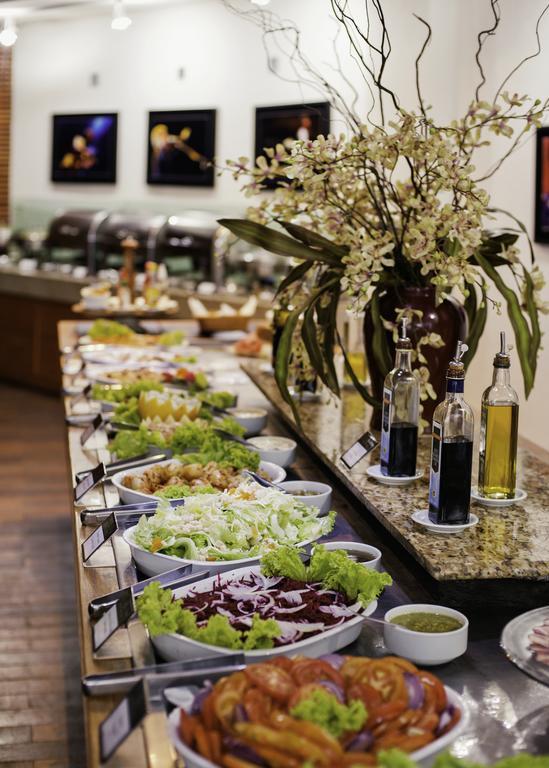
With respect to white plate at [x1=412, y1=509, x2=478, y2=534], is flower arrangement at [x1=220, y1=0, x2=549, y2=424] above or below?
above

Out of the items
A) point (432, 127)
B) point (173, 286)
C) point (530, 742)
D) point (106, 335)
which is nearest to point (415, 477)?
point (432, 127)

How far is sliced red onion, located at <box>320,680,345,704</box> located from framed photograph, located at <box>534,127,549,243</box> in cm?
390

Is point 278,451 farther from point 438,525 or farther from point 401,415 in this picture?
point 438,525

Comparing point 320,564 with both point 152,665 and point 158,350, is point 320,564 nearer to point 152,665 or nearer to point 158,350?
point 152,665

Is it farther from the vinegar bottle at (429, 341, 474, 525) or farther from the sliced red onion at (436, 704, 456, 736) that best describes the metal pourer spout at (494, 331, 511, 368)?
the sliced red onion at (436, 704, 456, 736)

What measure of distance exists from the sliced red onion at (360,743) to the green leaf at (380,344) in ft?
4.34

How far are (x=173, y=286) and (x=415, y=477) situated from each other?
503 cm

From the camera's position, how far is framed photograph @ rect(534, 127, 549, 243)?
476 cm

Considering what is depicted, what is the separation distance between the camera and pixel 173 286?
7.03m

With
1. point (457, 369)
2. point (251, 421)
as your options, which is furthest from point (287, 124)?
point (457, 369)

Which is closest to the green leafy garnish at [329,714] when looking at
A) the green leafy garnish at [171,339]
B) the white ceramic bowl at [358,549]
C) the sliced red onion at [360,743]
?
the sliced red onion at [360,743]

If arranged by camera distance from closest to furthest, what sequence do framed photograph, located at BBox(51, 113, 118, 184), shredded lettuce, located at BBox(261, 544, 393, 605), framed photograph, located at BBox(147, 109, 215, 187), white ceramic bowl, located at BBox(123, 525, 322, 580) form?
1. shredded lettuce, located at BBox(261, 544, 393, 605)
2. white ceramic bowl, located at BBox(123, 525, 322, 580)
3. framed photograph, located at BBox(147, 109, 215, 187)
4. framed photograph, located at BBox(51, 113, 118, 184)

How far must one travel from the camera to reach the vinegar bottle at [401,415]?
2115mm

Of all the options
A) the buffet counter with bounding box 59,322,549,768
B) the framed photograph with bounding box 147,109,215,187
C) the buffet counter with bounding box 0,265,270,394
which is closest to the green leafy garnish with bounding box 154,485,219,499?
the buffet counter with bounding box 59,322,549,768
